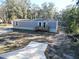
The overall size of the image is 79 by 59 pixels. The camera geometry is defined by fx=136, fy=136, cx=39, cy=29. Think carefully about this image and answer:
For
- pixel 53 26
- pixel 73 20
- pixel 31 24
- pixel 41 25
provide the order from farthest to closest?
pixel 31 24 → pixel 41 25 → pixel 53 26 → pixel 73 20

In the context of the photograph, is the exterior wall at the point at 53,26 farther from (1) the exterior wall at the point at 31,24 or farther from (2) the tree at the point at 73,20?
(2) the tree at the point at 73,20

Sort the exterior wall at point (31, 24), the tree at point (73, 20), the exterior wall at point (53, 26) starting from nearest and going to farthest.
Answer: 1. the tree at point (73, 20)
2. the exterior wall at point (53, 26)
3. the exterior wall at point (31, 24)

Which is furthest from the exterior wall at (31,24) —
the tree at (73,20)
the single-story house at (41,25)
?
the tree at (73,20)

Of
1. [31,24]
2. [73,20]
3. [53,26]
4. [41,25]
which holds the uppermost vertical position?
[73,20]

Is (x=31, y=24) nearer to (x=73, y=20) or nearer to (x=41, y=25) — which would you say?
(x=41, y=25)

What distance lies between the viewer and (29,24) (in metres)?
29.1

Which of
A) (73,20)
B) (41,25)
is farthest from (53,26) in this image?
(73,20)

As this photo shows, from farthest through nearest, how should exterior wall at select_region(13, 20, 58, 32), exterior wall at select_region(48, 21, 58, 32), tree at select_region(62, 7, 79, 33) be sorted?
exterior wall at select_region(13, 20, 58, 32) → exterior wall at select_region(48, 21, 58, 32) → tree at select_region(62, 7, 79, 33)

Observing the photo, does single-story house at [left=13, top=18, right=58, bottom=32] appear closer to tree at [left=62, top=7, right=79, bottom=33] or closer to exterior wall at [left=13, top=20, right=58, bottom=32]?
exterior wall at [left=13, top=20, right=58, bottom=32]

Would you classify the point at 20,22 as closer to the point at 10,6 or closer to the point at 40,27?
the point at 40,27

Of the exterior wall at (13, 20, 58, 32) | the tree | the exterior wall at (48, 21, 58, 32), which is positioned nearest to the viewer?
the tree

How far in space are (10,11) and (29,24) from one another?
1885 cm

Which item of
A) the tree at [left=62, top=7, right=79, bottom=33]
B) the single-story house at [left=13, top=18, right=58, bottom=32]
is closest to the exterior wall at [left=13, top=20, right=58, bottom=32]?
the single-story house at [left=13, top=18, right=58, bottom=32]

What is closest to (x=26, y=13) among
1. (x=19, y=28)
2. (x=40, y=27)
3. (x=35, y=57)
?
(x=19, y=28)
